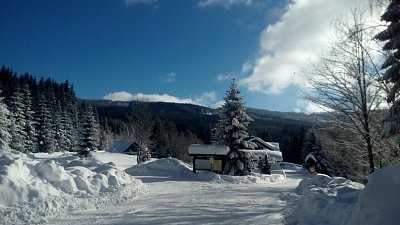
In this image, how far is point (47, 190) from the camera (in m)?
12.8

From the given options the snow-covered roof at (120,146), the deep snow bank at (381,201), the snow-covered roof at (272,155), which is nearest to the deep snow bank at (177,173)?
the deep snow bank at (381,201)

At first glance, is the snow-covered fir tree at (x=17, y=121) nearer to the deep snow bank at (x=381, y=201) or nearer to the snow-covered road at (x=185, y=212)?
the snow-covered road at (x=185, y=212)

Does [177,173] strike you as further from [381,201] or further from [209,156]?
[381,201]

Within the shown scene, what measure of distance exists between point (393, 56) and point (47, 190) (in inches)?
474

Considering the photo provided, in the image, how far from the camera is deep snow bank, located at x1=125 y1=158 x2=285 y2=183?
29.4 m

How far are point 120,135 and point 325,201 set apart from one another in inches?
5801

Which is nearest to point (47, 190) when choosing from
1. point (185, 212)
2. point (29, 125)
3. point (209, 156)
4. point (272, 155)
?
point (185, 212)

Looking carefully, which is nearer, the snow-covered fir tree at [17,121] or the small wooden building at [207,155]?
the small wooden building at [207,155]

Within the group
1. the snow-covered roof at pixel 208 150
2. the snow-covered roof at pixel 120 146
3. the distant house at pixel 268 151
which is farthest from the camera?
the snow-covered roof at pixel 120 146

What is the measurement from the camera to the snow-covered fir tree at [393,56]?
12.1 m

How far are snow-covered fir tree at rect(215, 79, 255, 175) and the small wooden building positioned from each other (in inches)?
65.2

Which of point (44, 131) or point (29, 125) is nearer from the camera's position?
point (29, 125)

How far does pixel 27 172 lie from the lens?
13.6 m

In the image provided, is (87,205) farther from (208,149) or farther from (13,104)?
(13,104)
